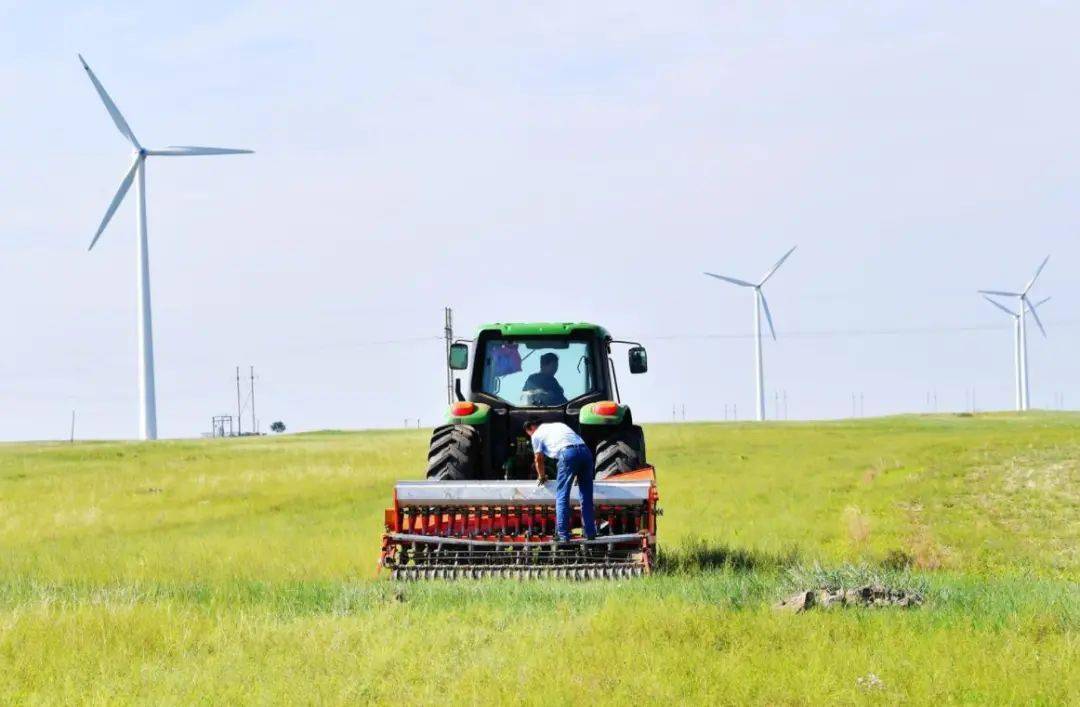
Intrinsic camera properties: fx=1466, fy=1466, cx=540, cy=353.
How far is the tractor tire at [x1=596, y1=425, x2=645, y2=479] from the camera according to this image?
1619 cm

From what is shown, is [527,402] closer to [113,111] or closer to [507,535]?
[507,535]

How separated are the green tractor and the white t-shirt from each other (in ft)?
2.86

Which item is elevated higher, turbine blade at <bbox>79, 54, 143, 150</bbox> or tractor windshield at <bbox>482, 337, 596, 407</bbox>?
turbine blade at <bbox>79, 54, 143, 150</bbox>

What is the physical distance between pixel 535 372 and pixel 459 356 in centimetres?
124

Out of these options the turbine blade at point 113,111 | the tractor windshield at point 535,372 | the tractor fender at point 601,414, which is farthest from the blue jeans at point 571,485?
the turbine blade at point 113,111

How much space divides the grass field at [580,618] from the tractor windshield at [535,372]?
7.98 ft

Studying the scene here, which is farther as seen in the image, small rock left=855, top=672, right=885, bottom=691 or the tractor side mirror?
the tractor side mirror

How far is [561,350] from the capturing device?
1725 cm

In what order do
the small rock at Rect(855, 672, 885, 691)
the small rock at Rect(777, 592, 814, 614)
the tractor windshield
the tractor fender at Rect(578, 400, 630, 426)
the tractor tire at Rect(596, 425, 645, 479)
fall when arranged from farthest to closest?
the tractor windshield, the tractor tire at Rect(596, 425, 645, 479), the tractor fender at Rect(578, 400, 630, 426), the small rock at Rect(777, 592, 814, 614), the small rock at Rect(855, 672, 885, 691)

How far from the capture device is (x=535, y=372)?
681 inches

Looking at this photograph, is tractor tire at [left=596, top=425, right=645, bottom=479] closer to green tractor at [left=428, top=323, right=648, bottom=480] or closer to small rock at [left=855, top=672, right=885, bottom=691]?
green tractor at [left=428, top=323, right=648, bottom=480]

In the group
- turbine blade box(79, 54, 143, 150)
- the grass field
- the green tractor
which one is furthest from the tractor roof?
turbine blade box(79, 54, 143, 150)

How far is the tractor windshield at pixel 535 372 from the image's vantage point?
1708 cm

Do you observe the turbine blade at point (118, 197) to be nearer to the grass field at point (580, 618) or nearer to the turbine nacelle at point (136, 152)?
the turbine nacelle at point (136, 152)
